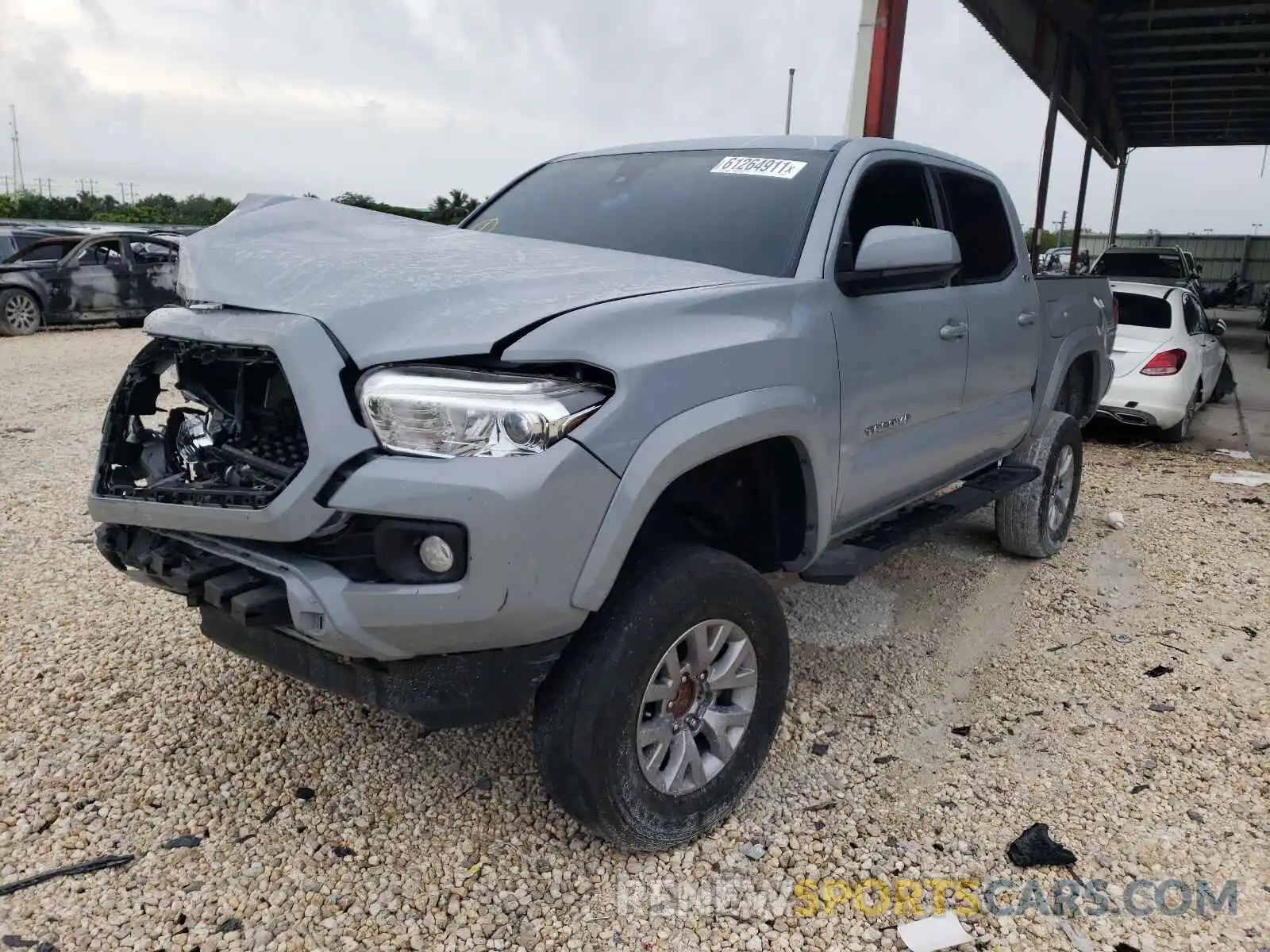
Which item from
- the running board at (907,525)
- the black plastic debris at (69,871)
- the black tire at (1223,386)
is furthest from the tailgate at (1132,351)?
the black plastic debris at (69,871)

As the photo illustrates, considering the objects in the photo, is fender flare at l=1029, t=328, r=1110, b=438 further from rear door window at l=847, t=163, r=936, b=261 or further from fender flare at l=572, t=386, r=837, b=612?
fender flare at l=572, t=386, r=837, b=612

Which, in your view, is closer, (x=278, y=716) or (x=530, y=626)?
(x=530, y=626)

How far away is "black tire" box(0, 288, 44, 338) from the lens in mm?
13117

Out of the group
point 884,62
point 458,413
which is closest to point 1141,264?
point 884,62

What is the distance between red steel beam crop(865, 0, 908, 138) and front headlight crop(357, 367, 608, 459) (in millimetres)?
7711

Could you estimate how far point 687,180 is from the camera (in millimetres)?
3486

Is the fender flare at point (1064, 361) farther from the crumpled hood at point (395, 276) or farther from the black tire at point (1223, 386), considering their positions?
the black tire at point (1223, 386)

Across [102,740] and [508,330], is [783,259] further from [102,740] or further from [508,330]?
[102,740]

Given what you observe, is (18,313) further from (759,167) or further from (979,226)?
(979,226)

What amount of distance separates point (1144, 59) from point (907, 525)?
16896mm

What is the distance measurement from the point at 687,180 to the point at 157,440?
1.99 metres

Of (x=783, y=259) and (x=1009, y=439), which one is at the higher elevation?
(x=783, y=259)

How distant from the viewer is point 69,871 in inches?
98.1

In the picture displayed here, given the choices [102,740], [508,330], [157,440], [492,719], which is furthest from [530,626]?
[102,740]
